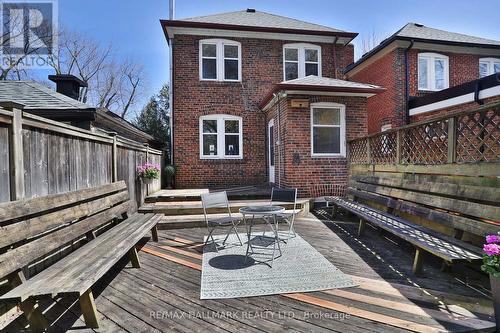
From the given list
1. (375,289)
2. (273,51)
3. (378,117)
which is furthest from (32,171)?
(378,117)

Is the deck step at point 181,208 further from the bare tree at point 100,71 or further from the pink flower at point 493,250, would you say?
the bare tree at point 100,71

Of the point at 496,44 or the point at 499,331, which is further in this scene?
the point at 496,44

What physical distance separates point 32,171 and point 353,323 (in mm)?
3287

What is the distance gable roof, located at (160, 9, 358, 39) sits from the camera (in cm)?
1025

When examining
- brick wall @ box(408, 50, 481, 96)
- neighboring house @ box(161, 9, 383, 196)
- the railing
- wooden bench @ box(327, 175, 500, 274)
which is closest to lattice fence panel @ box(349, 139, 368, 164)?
the railing

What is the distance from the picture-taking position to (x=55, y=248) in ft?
9.17

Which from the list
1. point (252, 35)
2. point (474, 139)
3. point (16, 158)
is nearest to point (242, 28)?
point (252, 35)

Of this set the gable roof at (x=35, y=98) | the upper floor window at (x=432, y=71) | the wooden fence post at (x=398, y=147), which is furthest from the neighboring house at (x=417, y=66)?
the gable roof at (x=35, y=98)

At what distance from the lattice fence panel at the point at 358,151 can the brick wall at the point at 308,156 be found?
349 mm

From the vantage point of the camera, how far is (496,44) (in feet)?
38.8

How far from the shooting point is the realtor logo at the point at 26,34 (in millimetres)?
17250

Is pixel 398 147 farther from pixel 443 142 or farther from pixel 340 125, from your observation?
pixel 340 125

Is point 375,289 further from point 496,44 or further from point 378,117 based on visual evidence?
point 496,44

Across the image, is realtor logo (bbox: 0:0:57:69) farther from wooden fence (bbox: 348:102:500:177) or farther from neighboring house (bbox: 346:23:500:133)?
wooden fence (bbox: 348:102:500:177)
